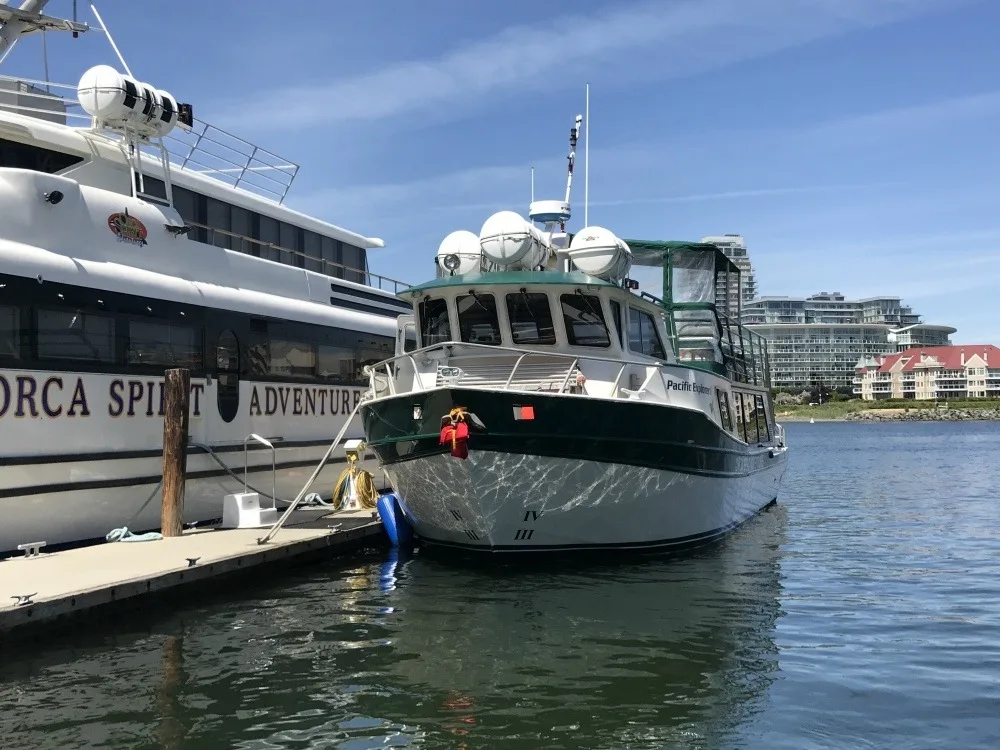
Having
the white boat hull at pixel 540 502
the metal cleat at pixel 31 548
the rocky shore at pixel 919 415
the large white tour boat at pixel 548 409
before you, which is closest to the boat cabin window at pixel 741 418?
the large white tour boat at pixel 548 409

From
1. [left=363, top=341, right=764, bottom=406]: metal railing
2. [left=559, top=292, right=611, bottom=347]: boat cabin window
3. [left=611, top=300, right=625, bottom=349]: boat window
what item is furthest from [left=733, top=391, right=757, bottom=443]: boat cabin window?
[left=559, top=292, right=611, bottom=347]: boat cabin window

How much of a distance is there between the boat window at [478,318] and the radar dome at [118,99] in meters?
5.23

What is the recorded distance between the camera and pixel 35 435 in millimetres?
10586

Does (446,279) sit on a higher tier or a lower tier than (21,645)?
higher

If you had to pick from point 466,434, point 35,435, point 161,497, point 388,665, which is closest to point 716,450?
point 466,434

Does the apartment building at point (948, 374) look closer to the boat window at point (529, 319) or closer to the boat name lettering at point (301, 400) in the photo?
the boat name lettering at point (301, 400)

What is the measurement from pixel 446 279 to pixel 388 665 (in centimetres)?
607

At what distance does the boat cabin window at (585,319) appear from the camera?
12.2m

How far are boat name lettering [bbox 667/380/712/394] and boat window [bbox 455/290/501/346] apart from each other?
237 cm

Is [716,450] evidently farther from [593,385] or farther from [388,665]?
[388,665]

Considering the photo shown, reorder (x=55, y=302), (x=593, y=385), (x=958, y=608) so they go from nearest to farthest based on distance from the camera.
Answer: (x=958, y=608) < (x=55, y=302) < (x=593, y=385)

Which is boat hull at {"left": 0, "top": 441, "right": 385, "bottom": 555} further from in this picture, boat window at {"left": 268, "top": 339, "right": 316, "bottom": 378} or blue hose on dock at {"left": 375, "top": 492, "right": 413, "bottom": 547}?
blue hose on dock at {"left": 375, "top": 492, "right": 413, "bottom": 547}

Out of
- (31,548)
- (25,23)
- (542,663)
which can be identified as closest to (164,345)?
(31,548)

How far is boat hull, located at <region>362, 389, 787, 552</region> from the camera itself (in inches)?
420
